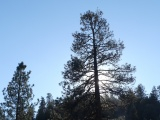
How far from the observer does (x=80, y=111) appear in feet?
73.2

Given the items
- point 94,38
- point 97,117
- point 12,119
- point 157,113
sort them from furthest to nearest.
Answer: point 157,113, point 12,119, point 94,38, point 97,117

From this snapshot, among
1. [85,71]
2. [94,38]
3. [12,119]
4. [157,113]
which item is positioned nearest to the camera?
[85,71]

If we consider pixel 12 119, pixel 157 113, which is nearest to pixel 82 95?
pixel 12 119

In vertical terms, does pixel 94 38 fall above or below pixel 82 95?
above

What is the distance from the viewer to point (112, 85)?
22953mm

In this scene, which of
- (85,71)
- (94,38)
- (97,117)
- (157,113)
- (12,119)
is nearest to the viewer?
(97,117)

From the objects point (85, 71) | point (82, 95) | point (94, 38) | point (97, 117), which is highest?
point (94, 38)

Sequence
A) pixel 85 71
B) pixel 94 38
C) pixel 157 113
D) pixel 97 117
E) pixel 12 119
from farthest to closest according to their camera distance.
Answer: pixel 157 113 → pixel 12 119 → pixel 94 38 → pixel 85 71 → pixel 97 117

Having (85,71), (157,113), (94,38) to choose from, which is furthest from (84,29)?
(157,113)

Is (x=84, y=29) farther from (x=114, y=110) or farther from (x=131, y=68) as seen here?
(x=114, y=110)

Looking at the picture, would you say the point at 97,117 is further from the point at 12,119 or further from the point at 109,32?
the point at 12,119

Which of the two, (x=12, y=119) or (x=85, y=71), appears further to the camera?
(x=12, y=119)

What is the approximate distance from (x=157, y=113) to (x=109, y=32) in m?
76.9

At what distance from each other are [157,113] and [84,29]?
77435mm
